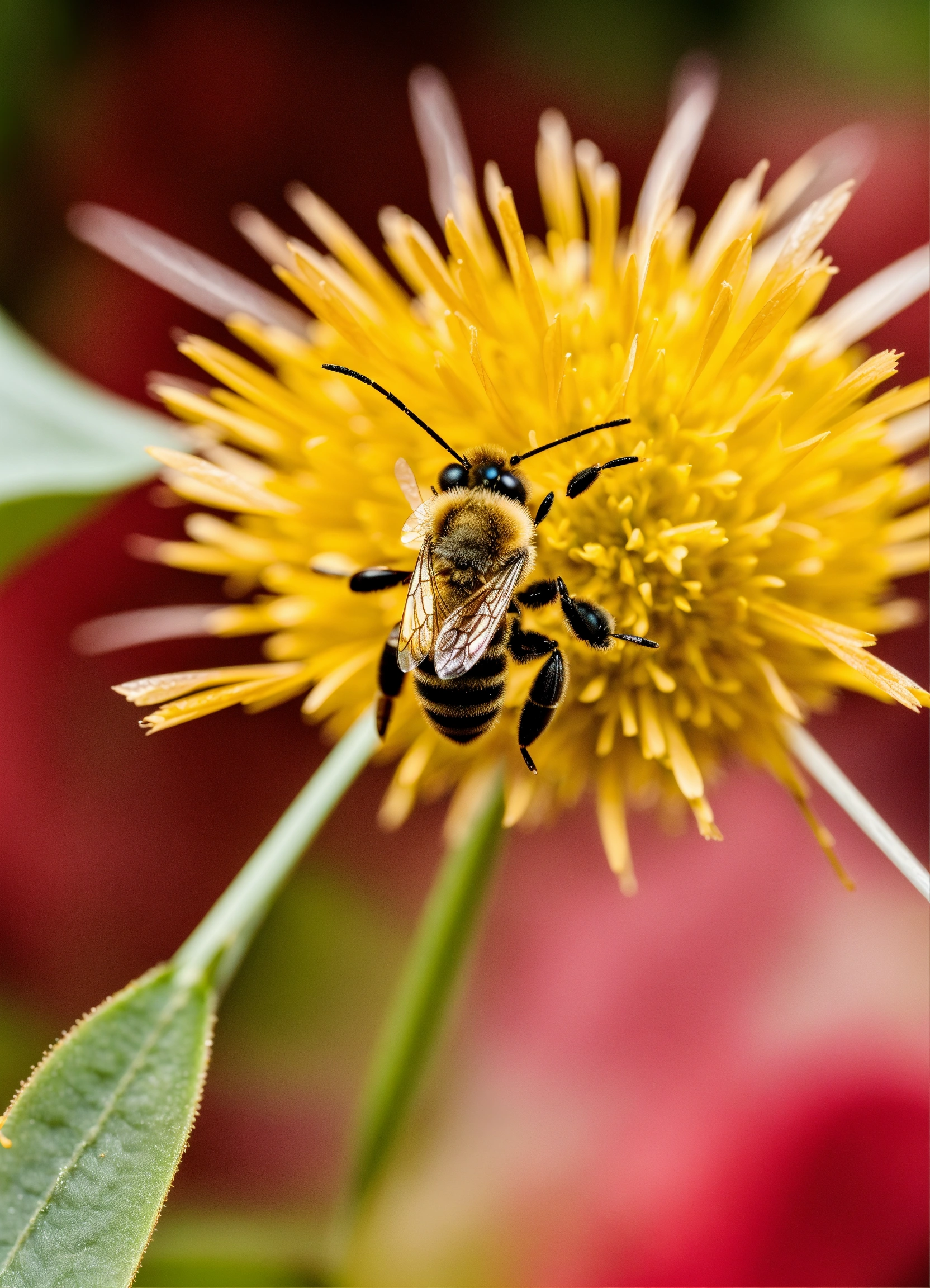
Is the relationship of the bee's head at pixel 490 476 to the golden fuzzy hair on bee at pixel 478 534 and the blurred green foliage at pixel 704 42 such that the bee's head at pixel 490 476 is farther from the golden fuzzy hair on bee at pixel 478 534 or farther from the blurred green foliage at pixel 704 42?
→ the blurred green foliage at pixel 704 42

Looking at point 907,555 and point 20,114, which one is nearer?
point 907,555

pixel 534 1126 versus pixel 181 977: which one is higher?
pixel 181 977

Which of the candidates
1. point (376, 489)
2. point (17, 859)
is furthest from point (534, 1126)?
point (376, 489)

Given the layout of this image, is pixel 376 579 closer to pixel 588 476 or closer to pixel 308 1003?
pixel 588 476

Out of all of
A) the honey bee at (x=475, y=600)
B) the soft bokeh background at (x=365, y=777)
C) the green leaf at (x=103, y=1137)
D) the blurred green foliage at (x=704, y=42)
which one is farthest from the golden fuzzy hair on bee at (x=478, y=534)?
the blurred green foliage at (x=704, y=42)

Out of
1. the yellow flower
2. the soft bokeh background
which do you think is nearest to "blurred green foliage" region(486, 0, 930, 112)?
the soft bokeh background

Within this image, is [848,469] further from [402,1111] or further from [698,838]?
[698,838]
